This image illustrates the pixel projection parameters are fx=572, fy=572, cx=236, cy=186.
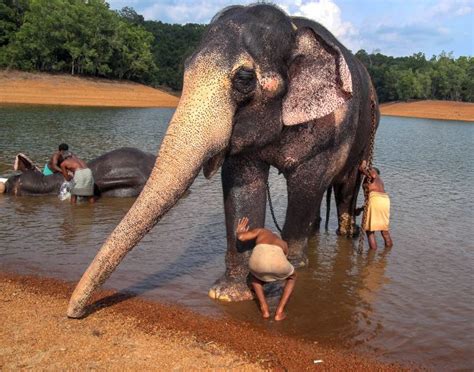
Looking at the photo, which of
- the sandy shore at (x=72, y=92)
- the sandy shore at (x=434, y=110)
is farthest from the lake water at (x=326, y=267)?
the sandy shore at (x=434, y=110)

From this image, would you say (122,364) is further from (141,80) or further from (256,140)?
(141,80)

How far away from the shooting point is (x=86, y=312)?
190 inches

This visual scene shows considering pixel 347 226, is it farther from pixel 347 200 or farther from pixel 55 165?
pixel 55 165

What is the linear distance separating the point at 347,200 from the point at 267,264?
12.0ft

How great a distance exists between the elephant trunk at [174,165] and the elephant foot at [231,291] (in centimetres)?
158

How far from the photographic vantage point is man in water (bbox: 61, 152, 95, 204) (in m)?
9.84

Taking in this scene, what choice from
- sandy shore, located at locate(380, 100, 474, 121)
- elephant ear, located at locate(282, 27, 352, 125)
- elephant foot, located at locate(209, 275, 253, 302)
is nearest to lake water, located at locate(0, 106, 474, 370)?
elephant foot, located at locate(209, 275, 253, 302)

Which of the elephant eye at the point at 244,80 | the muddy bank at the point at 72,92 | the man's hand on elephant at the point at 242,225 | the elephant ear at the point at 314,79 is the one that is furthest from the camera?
the muddy bank at the point at 72,92

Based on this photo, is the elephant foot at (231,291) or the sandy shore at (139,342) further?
the elephant foot at (231,291)

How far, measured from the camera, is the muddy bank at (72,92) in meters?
45.5

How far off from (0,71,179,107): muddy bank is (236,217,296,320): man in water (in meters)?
40.0

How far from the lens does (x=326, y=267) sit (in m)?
7.01

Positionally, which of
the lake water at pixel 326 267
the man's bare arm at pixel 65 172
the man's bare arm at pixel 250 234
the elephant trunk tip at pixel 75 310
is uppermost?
the man's bare arm at pixel 250 234

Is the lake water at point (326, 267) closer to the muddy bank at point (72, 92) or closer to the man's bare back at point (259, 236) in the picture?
the man's bare back at point (259, 236)
